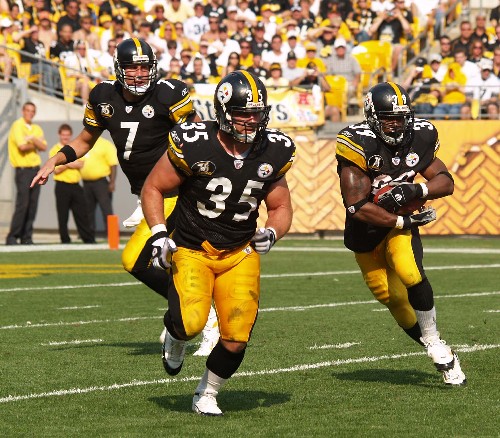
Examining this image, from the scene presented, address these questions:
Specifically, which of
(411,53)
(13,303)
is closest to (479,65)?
(411,53)

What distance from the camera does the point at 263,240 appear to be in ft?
17.1

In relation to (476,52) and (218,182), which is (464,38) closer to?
(476,52)

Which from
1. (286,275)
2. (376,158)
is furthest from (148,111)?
(286,275)

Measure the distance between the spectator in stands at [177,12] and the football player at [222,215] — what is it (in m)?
16.3

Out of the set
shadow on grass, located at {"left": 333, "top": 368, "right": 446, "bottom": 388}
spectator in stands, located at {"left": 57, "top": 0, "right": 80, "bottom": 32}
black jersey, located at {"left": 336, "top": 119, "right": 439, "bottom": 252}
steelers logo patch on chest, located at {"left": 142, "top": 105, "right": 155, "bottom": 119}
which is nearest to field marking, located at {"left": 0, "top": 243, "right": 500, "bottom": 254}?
spectator in stands, located at {"left": 57, "top": 0, "right": 80, "bottom": 32}

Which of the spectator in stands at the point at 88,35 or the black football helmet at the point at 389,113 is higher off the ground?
the black football helmet at the point at 389,113

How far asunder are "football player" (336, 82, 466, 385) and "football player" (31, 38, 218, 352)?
1352mm

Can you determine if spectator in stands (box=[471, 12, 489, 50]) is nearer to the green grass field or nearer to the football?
the green grass field

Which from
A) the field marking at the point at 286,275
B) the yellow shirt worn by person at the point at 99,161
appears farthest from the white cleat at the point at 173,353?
the yellow shirt worn by person at the point at 99,161

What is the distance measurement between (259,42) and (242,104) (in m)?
14.8

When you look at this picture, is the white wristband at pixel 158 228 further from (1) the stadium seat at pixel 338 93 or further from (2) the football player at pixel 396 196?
(1) the stadium seat at pixel 338 93

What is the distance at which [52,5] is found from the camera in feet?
69.7

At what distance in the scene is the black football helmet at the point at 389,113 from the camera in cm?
614

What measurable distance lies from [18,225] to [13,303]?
22.3 ft
